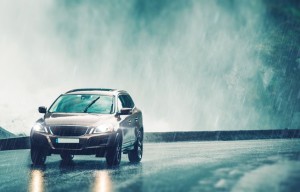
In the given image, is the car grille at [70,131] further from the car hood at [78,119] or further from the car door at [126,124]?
the car door at [126,124]

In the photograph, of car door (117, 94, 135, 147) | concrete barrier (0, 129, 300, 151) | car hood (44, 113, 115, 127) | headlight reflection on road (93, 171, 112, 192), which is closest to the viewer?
headlight reflection on road (93, 171, 112, 192)

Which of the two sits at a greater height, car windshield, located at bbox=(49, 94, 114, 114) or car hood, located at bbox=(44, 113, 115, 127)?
car windshield, located at bbox=(49, 94, 114, 114)

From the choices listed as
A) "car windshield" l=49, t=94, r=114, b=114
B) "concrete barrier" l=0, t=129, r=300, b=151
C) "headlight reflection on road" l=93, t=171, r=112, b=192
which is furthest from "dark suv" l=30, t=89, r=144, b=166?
"concrete barrier" l=0, t=129, r=300, b=151

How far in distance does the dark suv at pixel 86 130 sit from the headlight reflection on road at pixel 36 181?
88 centimetres

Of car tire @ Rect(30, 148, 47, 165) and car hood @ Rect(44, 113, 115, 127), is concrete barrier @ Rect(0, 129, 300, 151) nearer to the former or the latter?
car tire @ Rect(30, 148, 47, 165)

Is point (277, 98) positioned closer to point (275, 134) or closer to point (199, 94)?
point (199, 94)

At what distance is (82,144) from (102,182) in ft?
9.96

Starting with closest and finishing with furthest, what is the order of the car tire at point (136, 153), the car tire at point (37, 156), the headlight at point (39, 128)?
the headlight at point (39, 128)
the car tire at point (37, 156)
the car tire at point (136, 153)

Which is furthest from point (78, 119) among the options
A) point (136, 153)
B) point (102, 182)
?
point (102, 182)

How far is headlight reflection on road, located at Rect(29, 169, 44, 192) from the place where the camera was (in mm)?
10392

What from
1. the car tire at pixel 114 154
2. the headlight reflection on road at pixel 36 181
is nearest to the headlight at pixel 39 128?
the headlight reflection on road at pixel 36 181

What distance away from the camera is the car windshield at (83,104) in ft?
51.1

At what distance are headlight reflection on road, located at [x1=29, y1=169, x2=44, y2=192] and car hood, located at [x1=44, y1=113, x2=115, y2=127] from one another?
130 cm

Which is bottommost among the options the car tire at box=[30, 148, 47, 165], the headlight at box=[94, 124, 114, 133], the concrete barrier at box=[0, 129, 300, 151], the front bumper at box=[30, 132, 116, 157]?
the concrete barrier at box=[0, 129, 300, 151]
